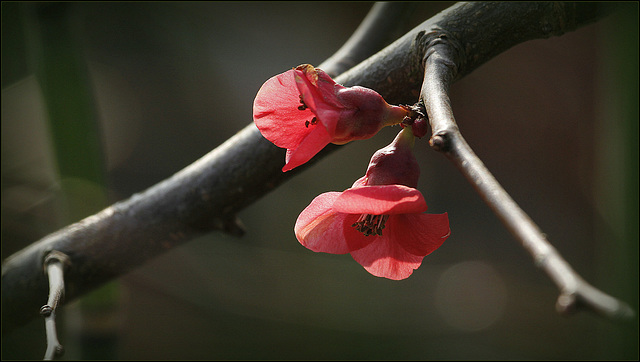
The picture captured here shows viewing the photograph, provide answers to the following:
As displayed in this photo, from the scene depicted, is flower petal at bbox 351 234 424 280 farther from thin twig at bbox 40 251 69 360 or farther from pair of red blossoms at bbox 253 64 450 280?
thin twig at bbox 40 251 69 360

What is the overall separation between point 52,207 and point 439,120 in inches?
40.8

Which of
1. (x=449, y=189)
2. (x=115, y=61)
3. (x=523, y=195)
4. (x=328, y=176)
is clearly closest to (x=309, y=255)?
(x=328, y=176)

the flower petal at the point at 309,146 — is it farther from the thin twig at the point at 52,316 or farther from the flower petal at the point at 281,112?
the thin twig at the point at 52,316

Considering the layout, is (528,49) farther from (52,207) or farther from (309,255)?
(52,207)

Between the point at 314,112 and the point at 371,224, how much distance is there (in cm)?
11

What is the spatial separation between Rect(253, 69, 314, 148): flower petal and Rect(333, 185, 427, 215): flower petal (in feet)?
0.24

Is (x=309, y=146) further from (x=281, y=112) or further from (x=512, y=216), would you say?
(x=512, y=216)

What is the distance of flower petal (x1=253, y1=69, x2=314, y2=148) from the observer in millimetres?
336

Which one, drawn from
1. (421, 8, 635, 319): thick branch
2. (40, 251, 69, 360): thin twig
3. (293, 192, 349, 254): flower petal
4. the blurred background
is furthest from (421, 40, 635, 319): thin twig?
the blurred background

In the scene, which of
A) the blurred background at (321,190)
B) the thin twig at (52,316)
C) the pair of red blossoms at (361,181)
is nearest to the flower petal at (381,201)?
the pair of red blossoms at (361,181)

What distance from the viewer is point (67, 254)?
55 cm

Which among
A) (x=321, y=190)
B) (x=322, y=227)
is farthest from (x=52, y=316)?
(x=321, y=190)

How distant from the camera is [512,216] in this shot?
0.18 meters

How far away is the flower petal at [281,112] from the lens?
1.10 ft
